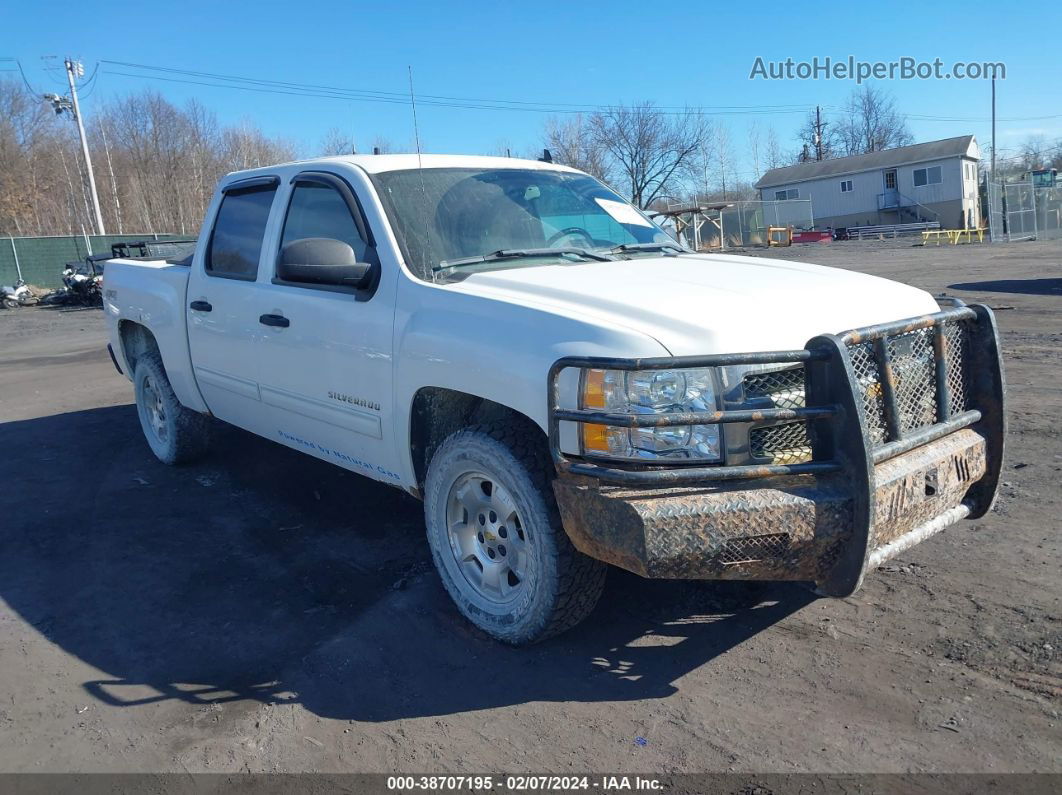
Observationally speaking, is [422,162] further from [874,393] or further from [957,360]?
[957,360]

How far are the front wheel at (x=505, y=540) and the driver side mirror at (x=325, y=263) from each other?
35.8 inches

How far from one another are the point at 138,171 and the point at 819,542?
6033 centimetres

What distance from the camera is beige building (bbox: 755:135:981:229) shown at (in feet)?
172

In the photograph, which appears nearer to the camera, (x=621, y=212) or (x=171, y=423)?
(x=621, y=212)

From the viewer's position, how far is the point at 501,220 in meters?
4.22

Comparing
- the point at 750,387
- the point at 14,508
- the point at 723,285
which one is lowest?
the point at 14,508

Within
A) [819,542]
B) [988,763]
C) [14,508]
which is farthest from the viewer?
[14,508]

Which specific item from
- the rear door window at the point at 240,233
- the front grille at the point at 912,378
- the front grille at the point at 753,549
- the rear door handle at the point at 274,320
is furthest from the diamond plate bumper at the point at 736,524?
the rear door window at the point at 240,233

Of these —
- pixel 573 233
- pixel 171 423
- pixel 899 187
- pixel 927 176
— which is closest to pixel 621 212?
pixel 573 233

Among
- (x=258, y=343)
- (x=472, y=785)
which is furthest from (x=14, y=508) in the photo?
(x=472, y=785)

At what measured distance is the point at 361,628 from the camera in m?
3.74

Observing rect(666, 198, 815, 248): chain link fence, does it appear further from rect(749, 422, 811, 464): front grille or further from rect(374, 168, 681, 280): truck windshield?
rect(749, 422, 811, 464): front grille

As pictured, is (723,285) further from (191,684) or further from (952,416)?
(191,684)

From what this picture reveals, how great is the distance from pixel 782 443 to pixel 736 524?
1.30 feet
